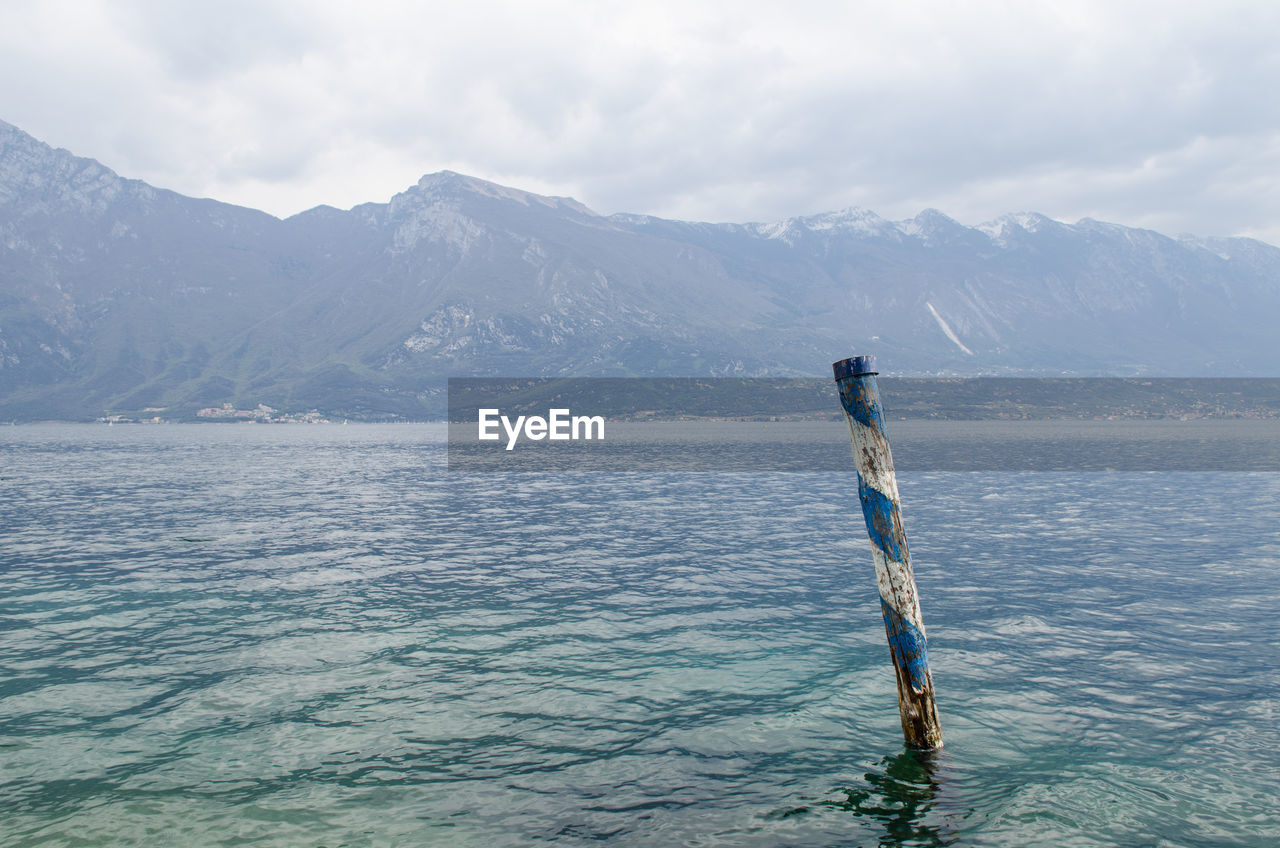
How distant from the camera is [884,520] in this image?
1462 cm

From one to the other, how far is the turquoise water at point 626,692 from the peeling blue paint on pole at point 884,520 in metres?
2.39

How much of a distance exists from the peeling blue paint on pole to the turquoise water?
2.39 meters

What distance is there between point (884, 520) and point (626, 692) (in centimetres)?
844

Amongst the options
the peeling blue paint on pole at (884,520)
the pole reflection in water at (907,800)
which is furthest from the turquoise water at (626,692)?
the peeling blue paint on pole at (884,520)

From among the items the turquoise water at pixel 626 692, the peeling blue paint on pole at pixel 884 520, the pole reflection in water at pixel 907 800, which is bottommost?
the turquoise water at pixel 626 692

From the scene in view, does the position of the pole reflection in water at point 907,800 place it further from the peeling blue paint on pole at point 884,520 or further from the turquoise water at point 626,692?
the peeling blue paint on pole at point 884,520

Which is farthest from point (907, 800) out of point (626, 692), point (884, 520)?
point (626, 692)

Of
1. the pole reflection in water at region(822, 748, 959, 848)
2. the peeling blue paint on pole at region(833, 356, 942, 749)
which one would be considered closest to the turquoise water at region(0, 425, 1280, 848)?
the pole reflection in water at region(822, 748, 959, 848)

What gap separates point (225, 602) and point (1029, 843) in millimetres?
28664

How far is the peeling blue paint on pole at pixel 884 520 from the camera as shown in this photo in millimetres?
14469

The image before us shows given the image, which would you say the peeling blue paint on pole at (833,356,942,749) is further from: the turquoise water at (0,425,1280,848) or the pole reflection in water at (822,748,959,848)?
the turquoise water at (0,425,1280,848)

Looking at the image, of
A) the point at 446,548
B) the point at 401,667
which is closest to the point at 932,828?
the point at 401,667

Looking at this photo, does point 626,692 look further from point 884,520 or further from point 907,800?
point 884,520

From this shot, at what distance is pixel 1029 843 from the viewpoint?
1204 centimetres
